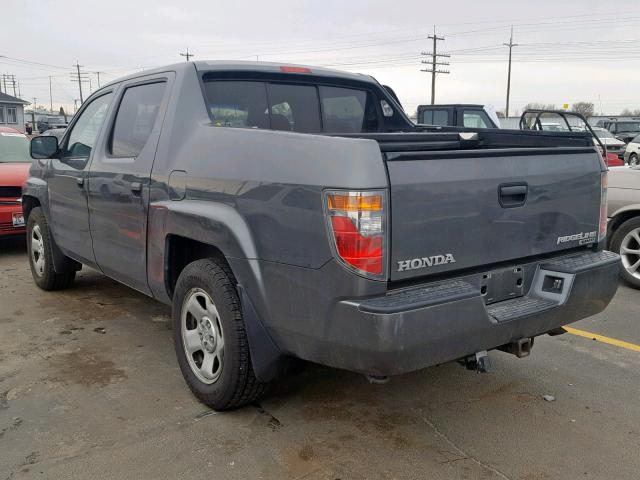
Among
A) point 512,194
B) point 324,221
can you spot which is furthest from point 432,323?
point 512,194

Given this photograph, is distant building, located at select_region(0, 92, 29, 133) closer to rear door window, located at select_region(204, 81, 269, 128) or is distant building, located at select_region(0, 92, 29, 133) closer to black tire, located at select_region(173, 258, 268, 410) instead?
rear door window, located at select_region(204, 81, 269, 128)

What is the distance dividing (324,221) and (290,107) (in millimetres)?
1816

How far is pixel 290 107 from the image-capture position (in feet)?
13.6

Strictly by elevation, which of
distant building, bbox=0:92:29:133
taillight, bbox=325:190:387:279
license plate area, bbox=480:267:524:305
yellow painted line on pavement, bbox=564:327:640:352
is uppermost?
distant building, bbox=0:92:29:133

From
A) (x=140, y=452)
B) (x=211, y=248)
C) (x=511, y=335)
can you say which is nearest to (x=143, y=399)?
(x=140, y=452)

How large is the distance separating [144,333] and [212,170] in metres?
2.12

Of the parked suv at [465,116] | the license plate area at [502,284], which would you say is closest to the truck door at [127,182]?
the license plate area at [502,284]

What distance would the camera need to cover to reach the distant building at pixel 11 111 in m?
52.9

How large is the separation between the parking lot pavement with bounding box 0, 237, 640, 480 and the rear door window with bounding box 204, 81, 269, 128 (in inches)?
66.1

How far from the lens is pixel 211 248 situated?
3379mm

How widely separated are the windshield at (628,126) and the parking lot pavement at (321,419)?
28504 millimetres

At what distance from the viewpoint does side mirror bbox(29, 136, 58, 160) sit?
199 inches

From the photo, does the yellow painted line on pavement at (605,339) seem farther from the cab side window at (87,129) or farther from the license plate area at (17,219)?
the license plate area at (17,219)

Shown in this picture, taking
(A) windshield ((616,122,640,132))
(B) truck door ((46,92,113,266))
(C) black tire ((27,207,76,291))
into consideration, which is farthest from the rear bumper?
(A) windshield ((616,122,640,132))
